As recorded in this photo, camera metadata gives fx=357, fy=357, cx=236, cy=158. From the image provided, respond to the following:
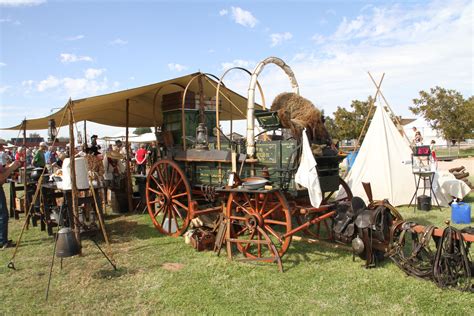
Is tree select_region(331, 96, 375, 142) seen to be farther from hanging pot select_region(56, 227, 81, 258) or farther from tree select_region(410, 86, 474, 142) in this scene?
hanging pot select_region(56, 227, 81, 258)

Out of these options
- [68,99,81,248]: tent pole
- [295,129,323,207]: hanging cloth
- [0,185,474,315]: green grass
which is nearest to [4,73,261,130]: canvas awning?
[68,99,81,248]: tent pole

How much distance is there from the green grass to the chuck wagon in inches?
17.5

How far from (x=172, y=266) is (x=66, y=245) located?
1278 mm

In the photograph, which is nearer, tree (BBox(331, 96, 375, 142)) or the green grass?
the green grass

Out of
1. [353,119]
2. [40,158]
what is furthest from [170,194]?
[353,119]

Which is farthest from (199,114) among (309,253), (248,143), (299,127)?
(309,253)

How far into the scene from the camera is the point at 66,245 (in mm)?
3965

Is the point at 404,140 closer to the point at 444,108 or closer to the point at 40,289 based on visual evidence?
the point at 40,289

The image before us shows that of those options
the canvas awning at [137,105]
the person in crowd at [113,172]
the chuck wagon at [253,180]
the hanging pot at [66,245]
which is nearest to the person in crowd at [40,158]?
the canvas awning at [137,105]

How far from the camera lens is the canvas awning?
6047mm

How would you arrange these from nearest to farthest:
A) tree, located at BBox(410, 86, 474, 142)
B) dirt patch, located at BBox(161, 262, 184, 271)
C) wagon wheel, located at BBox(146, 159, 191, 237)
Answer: dirt patch, located at BBox(161, 262, 184, 271) < wagon wheel, located at BBox(146, 159, 191, 237) < tree, located at BBox(410, 86, 474, 142)

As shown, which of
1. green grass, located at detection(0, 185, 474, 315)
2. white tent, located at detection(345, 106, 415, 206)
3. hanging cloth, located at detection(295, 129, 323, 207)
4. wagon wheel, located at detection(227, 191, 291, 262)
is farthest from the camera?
white tent, located at detection(345, 106, 415, 206)

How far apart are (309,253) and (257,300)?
1.59 metres

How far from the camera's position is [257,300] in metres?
3.48
